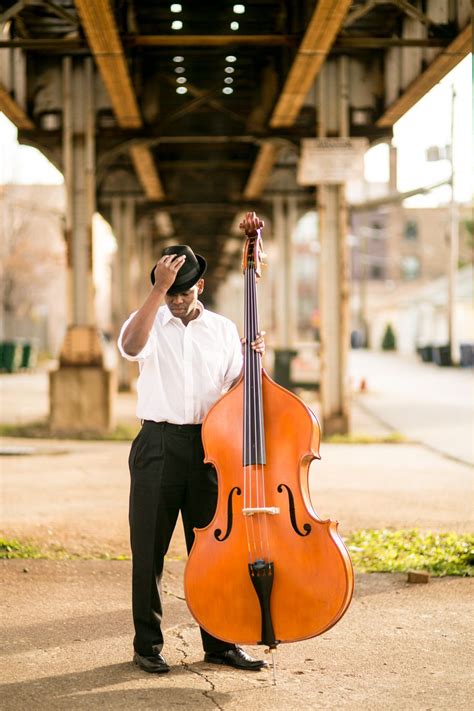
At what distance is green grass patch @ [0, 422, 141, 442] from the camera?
51.0 ft

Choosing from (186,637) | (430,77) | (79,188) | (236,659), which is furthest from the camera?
(79,188)

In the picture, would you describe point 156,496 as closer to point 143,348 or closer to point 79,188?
point 143,348

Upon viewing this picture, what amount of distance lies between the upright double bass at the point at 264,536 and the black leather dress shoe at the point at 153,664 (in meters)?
0.42

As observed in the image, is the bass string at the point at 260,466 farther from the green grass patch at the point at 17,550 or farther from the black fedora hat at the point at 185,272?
the green grass patch at the point at 17,550

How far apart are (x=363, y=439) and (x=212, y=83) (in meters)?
5.62

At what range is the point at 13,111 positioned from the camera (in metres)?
14.6

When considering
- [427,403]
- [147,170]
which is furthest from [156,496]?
[427,403]

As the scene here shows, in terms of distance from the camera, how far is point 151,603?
501 cm

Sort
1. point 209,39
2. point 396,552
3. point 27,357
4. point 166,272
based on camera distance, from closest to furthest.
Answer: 1. point 166,272
2. point 396,552
3. point 209,39
4. point 27,357

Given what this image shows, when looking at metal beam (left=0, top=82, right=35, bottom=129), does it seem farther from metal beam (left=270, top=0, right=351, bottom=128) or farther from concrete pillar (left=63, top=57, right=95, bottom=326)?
metal beam (left=270, top=0, right=351, bottom=128)

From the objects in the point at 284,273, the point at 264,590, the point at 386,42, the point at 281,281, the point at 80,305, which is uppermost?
the point at 386,42

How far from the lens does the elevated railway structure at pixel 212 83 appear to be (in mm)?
11531

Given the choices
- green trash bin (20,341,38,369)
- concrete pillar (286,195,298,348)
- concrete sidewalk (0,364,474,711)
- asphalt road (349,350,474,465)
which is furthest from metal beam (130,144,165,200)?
green trash bin (20,341,38,369)

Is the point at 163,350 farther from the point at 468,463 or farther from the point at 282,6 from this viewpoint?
the point at 468,463
